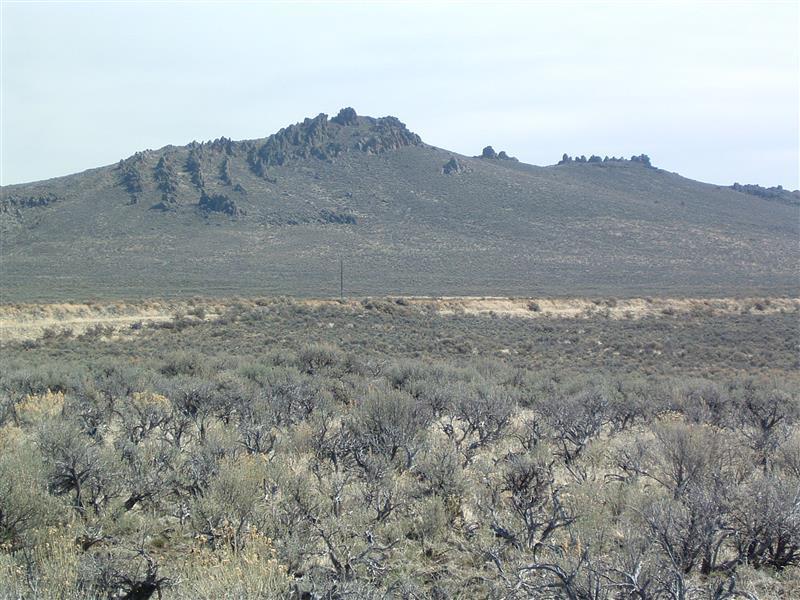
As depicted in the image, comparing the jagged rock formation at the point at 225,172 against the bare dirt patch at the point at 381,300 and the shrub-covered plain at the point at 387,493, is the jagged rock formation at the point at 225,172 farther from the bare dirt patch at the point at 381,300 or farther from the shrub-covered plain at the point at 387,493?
the shrub-covered plain at the point at 387,493

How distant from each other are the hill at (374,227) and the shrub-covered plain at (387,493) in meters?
40.4

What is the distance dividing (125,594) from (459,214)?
91.4m

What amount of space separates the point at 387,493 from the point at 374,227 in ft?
278

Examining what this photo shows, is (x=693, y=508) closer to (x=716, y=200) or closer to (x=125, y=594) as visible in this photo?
(x=125, y=594)

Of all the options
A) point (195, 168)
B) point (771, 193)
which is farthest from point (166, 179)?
point (771, 193)

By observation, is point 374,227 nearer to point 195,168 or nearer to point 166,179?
point 166,179

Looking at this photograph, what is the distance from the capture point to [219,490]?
6578 millimetres

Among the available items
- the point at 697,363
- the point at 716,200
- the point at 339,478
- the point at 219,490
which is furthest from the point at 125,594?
the point at 716,200

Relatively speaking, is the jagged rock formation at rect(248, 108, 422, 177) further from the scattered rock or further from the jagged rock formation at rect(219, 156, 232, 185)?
the scattered rock

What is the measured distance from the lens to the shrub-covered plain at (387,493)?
5.13 meters

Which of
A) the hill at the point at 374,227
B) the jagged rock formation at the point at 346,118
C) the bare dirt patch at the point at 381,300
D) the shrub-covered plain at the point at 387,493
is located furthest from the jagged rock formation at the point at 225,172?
the shrub-covered plain at the point at 387,493

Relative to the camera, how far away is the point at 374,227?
91.3 m

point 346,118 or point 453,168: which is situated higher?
point 346,118

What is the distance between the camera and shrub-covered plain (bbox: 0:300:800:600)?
5.13 m
